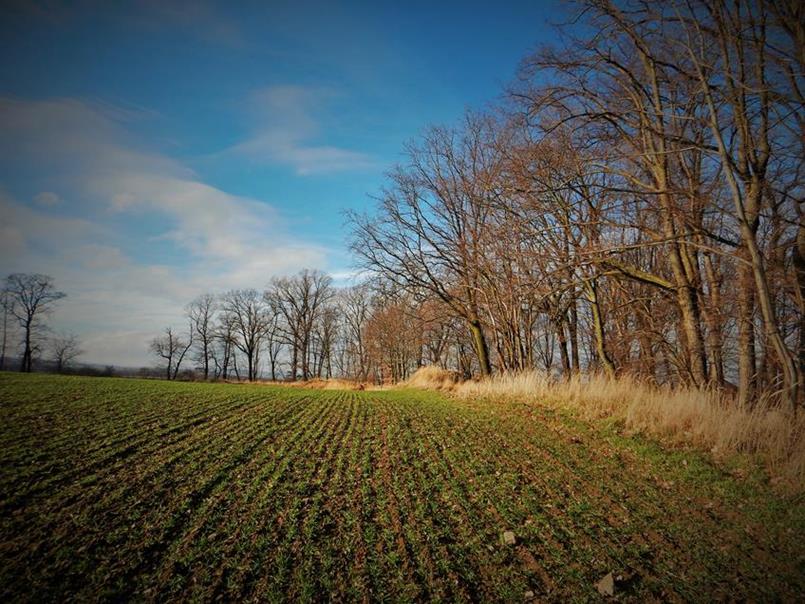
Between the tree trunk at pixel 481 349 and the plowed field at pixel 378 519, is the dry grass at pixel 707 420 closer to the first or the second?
the plowed field at pixel 378 519

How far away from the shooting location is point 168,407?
33.4 feet

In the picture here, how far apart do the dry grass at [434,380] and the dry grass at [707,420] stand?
9.54 m

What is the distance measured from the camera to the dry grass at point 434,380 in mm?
19141

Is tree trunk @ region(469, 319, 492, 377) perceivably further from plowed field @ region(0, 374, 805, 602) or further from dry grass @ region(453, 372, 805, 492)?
plowed field @ region(0, 374, 805, 602)

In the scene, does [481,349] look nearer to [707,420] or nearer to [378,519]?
[707,420]

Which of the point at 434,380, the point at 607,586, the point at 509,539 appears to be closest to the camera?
the point at 607,586

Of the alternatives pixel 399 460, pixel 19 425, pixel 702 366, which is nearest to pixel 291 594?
pixel 399 460

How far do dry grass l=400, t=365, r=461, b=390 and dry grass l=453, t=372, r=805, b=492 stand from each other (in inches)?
375

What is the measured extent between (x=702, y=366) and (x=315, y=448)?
9793mm

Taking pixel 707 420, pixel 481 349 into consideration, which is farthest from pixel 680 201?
pixel 481 349

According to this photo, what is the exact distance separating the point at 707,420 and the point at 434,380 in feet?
48.5

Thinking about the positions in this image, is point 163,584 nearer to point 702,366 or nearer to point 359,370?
point 702,366

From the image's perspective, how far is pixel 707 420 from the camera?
247 inches

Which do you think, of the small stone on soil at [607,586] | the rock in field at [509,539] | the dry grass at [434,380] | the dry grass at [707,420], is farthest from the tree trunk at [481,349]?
the small stone on soil at [607,586]
